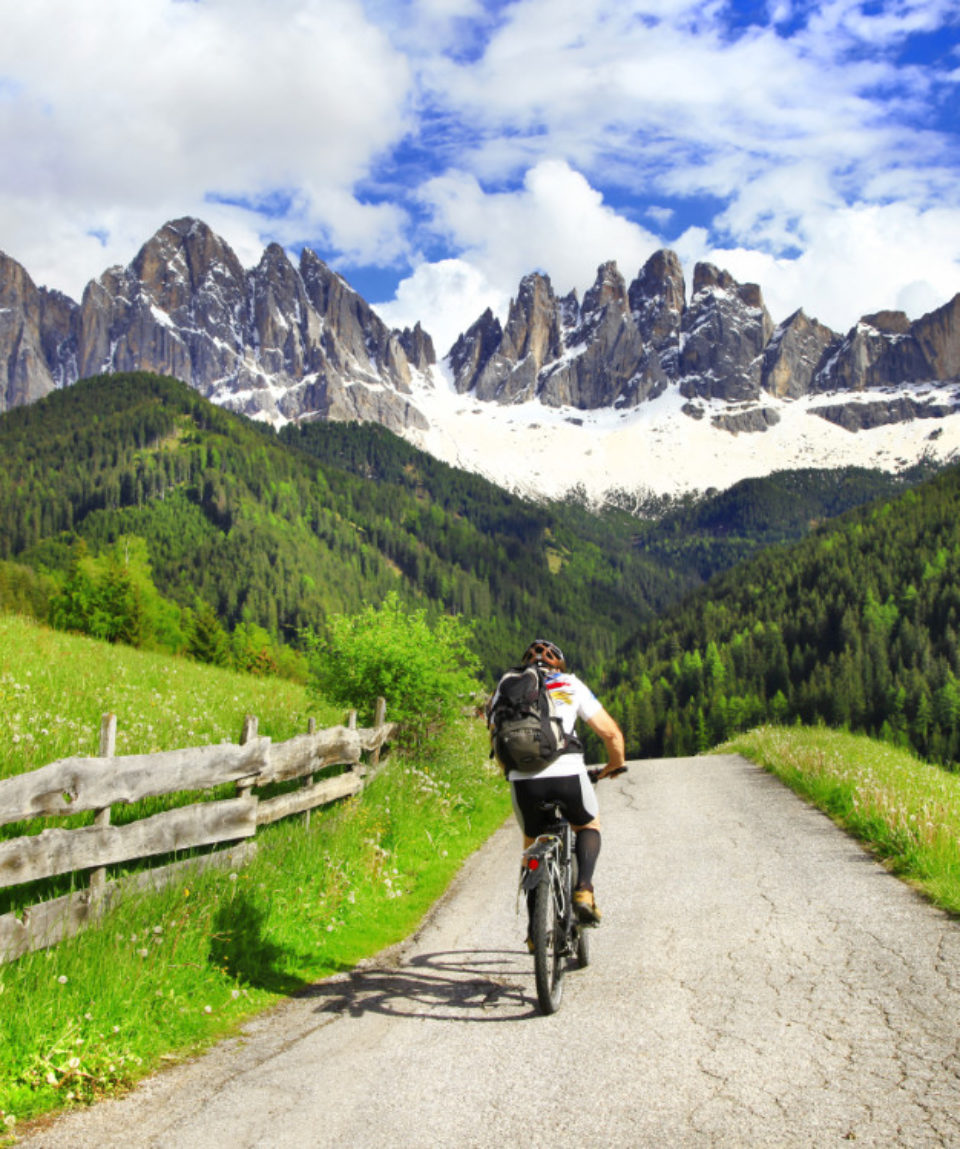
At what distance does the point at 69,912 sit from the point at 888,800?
10378 mm

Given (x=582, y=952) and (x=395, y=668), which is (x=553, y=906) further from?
(x=395, y=668)

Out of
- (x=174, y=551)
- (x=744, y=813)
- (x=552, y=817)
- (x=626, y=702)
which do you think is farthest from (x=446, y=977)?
(x=174, y=551)

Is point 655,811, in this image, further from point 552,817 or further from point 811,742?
point 552,817

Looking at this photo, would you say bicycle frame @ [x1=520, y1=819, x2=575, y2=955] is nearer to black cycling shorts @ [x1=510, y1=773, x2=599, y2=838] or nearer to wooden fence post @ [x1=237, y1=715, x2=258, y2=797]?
black cycling shorts @ [x1=510, y1=773, x2=599, y2=838]

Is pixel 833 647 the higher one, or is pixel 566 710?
pixel 566 710

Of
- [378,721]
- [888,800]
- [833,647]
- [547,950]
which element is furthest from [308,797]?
[833,647]

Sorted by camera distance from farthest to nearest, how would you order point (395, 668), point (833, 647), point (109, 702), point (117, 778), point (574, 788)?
point (833, 647) < point (395, 668) < point (109, 702) < point (574, 788) < point (117, 778)

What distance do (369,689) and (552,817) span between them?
1002 centimetres

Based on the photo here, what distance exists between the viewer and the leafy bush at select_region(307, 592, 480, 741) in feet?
54.7

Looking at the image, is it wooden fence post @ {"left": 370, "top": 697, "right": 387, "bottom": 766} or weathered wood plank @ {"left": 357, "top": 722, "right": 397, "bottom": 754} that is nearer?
weathered wood plank @ {"left": 357, "top": 722, "right": 397, "bottom": 754}

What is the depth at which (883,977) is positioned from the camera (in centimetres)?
640

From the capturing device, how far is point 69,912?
20.3 feet

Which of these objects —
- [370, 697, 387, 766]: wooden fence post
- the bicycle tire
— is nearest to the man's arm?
the bicycle tire

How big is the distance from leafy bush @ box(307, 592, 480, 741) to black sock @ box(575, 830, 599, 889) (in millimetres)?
9377
